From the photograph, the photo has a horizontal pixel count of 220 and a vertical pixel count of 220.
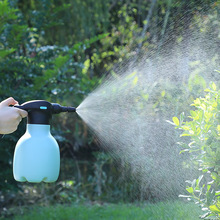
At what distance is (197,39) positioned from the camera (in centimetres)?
352

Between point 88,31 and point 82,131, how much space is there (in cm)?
131

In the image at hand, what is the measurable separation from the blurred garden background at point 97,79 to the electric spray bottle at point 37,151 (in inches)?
43.9

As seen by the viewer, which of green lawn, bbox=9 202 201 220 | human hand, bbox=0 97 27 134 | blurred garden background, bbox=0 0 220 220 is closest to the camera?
human hand, bbox=0 97 27 134

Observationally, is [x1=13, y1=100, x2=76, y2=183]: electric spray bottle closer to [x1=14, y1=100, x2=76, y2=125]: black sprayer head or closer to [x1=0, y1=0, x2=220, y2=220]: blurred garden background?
[x1=14, y1=100, x2=76, y2=125]: black sprayer head

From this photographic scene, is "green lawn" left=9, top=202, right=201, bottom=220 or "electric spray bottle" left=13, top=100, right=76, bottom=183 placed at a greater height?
"electric spray bottle" left=13, top=100, right=76, bottom=183

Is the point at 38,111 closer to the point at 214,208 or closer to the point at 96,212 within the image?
the point at 214,208

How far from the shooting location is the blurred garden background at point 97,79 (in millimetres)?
3217

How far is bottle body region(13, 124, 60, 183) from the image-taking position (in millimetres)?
1574

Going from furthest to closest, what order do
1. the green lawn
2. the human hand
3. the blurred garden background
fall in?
the green lawn
the blurred garden background
the human hand

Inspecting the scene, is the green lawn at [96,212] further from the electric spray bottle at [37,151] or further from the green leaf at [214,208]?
the electric spray bottle at [37,151]

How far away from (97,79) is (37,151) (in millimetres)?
2956

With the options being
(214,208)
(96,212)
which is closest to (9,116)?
(214,208)

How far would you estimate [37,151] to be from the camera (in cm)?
157

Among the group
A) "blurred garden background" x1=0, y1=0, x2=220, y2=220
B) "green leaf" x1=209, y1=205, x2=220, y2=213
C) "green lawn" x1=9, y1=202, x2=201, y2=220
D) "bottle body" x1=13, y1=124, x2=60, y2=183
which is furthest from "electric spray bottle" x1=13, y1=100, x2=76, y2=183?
"green lawn" x1=9, y1=202, x2=201, y2=220
